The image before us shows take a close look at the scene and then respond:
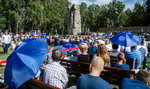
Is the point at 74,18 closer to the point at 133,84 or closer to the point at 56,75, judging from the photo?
the point at 56,75

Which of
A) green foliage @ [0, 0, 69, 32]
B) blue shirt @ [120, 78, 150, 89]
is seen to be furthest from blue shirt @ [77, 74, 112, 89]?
green foliage @ [0, 0, 69, 32]

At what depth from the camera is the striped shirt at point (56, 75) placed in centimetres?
418

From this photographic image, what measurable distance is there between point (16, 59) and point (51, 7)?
6661 cm

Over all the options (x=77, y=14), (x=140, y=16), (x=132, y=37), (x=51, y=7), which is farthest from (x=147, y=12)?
(x=132, y=37)

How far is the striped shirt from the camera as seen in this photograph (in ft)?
13.7

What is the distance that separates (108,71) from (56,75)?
2.50 metres

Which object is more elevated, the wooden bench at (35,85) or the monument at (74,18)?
the monument at (74,18)

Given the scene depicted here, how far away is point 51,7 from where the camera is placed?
226 feet

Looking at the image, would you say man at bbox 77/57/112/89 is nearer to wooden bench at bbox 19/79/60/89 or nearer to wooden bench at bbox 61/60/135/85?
wooden bench at bbox 19/79/60/89

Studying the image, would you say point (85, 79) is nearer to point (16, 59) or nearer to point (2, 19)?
point (16, 59)

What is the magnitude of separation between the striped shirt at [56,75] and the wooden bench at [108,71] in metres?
2.10

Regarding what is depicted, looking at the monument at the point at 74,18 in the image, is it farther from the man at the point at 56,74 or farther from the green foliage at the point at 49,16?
the man at the point at 56,74

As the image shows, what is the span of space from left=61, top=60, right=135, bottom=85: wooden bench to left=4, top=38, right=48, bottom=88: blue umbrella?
234 cm

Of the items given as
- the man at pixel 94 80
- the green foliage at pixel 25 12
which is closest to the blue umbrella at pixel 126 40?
the man at pixel 94 80
